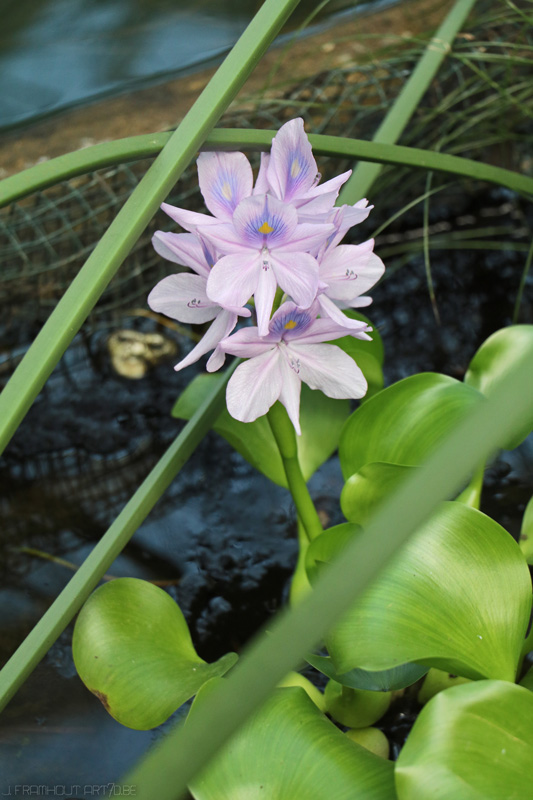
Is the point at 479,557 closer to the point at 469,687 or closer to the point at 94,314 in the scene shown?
the point at 469,687

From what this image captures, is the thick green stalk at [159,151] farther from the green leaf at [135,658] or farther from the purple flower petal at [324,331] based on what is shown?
the green leaf at [135,658]

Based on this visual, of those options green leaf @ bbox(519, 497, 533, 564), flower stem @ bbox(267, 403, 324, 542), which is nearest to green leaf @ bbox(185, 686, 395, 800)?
flower stem @ bbox(267, 403, 324, 542)

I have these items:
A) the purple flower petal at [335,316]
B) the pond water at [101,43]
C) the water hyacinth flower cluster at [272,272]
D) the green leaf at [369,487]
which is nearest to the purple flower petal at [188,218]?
the water hyacinth flower cluster at [272,272]

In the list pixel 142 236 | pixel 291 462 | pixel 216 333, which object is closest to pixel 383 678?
pixel 291 462

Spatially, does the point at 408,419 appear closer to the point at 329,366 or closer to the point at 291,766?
the point at 329,366

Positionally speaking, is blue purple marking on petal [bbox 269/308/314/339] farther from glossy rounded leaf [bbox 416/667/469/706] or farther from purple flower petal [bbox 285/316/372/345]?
glossy rounded leaf [bbox 416/667/469/706]

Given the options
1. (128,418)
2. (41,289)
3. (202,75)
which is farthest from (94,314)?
(202,75)
